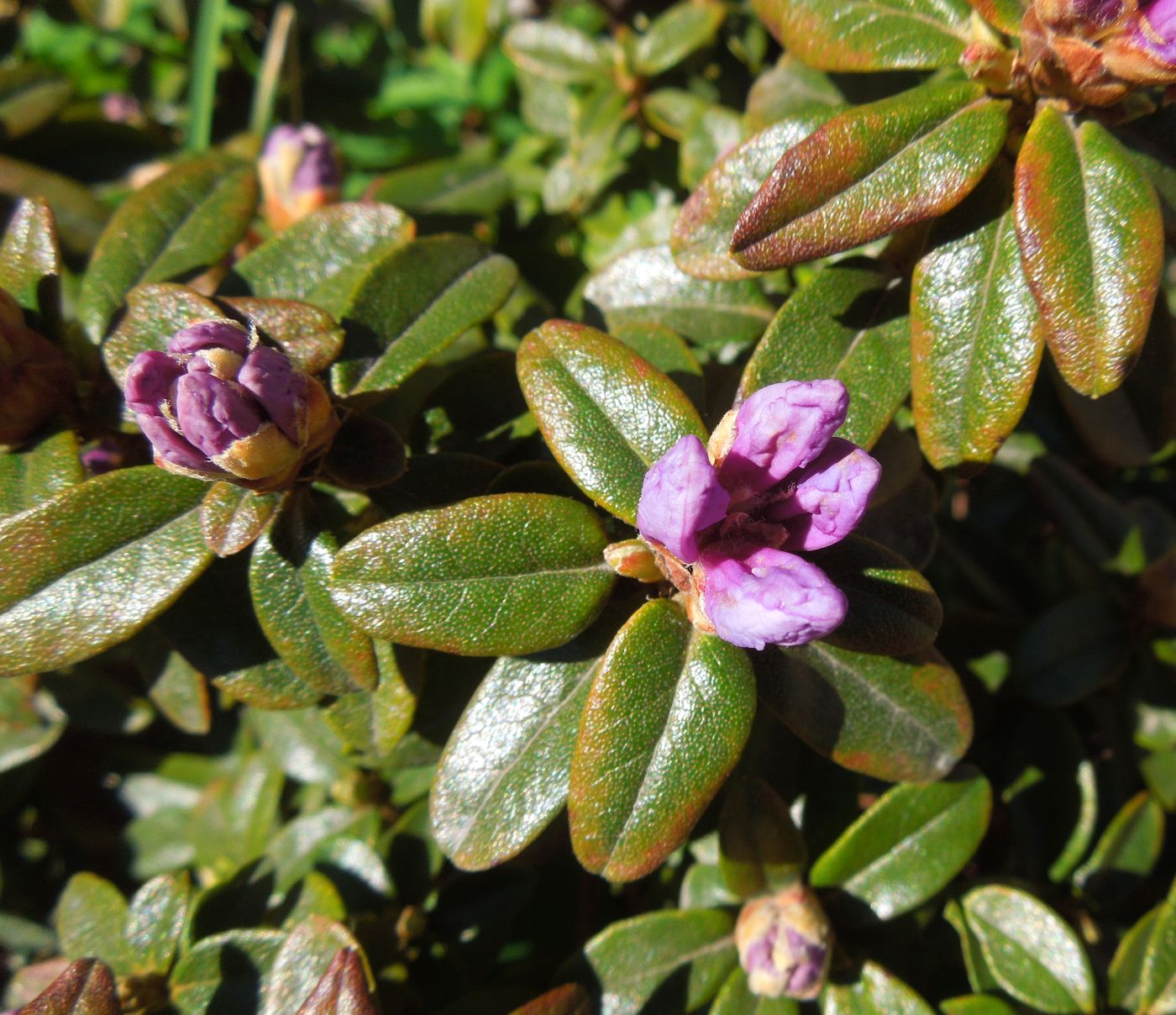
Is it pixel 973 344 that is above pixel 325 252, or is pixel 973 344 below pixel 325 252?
below

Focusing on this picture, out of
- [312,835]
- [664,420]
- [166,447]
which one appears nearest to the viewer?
[166,447]

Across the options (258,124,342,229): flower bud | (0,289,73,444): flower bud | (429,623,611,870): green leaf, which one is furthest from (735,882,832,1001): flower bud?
(258,124,342,229): flower bud

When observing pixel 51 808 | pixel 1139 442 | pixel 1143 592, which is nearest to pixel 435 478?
pixel 1139 442

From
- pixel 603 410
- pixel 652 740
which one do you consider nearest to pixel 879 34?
pixel 603 410

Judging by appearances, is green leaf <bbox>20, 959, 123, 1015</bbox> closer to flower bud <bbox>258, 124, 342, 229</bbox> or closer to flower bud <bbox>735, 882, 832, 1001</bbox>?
flower bud <bbox>735, 882, 832, 1001</bbox>

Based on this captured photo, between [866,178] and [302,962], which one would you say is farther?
[302,962]

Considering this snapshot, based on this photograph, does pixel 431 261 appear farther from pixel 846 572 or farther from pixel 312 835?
pixel 312 835

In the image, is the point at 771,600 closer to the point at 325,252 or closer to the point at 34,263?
the point at 325,252
